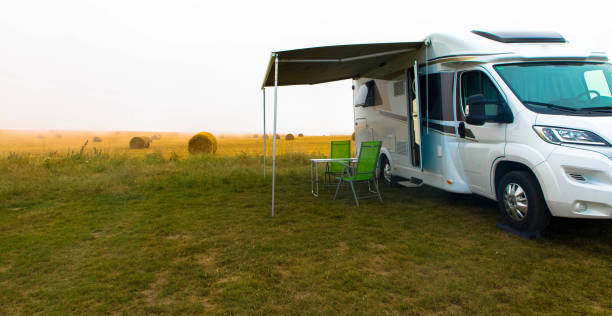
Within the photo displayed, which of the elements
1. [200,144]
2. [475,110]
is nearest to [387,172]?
[475,110]

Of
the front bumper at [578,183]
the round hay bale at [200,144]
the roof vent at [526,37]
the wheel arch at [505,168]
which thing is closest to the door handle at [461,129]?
the wheel arch at [505,168]

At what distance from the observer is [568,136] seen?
381 centimetres

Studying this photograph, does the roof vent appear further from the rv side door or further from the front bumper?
the front bumper

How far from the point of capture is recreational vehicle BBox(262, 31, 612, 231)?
3758 millimetres

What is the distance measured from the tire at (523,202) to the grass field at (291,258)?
0.20 meters

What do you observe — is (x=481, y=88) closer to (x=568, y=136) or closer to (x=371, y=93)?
(x=568, y=136)

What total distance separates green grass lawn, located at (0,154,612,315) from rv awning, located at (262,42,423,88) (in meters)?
2.30

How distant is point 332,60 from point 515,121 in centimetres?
311

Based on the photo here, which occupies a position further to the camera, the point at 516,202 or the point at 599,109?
the point at 516,202

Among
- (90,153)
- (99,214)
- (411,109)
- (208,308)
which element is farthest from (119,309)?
(90,153)

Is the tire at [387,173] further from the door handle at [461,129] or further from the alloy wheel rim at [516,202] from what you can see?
the alloy wheel rim at [516,202]

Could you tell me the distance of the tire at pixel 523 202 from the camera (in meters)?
4.11

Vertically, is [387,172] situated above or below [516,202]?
above

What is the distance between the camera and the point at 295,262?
3.75m
